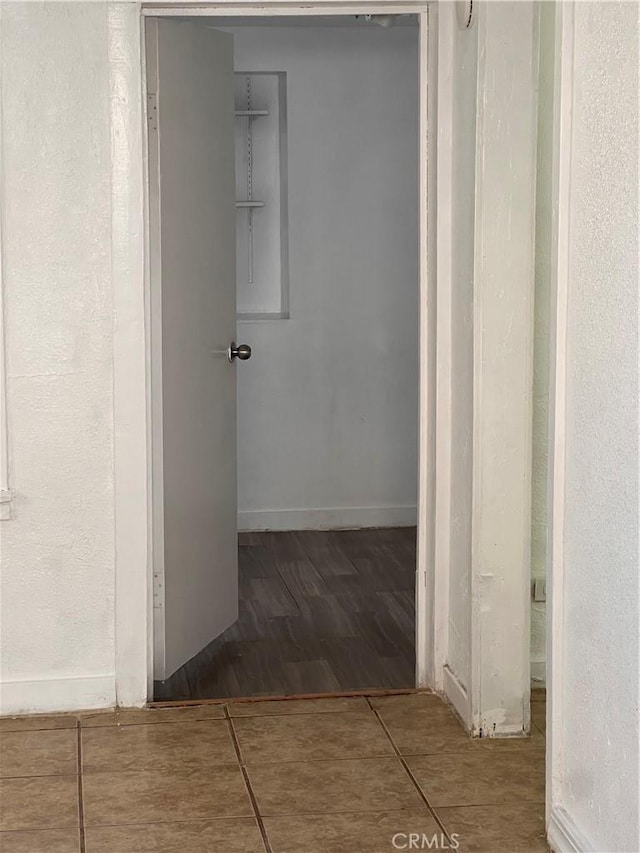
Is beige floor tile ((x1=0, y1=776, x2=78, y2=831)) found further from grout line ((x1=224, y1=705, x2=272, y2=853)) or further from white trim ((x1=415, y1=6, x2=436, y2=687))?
white trim ((x1=415, y1=6, x2=436, y2=687))

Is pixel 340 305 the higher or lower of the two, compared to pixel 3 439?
higher

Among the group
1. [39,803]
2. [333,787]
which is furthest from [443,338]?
[39,803]

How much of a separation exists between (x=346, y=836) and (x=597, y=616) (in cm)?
79

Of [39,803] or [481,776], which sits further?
[481,776]

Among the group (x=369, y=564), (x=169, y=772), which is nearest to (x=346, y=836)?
(x=169, y=772)

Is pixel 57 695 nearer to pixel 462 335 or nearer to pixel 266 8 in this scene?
pixel 462 335

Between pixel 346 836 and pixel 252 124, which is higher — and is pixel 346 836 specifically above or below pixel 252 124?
below

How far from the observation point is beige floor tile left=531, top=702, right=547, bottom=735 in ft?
10.3

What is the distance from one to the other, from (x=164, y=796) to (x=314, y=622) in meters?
1.65

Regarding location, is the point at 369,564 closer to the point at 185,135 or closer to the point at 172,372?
the point at 172,372

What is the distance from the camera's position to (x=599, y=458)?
2148mm

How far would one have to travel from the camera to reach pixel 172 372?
3.50m

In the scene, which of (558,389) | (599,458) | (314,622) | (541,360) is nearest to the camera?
(599,458)

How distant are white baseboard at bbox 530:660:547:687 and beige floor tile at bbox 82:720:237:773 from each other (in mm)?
1026
